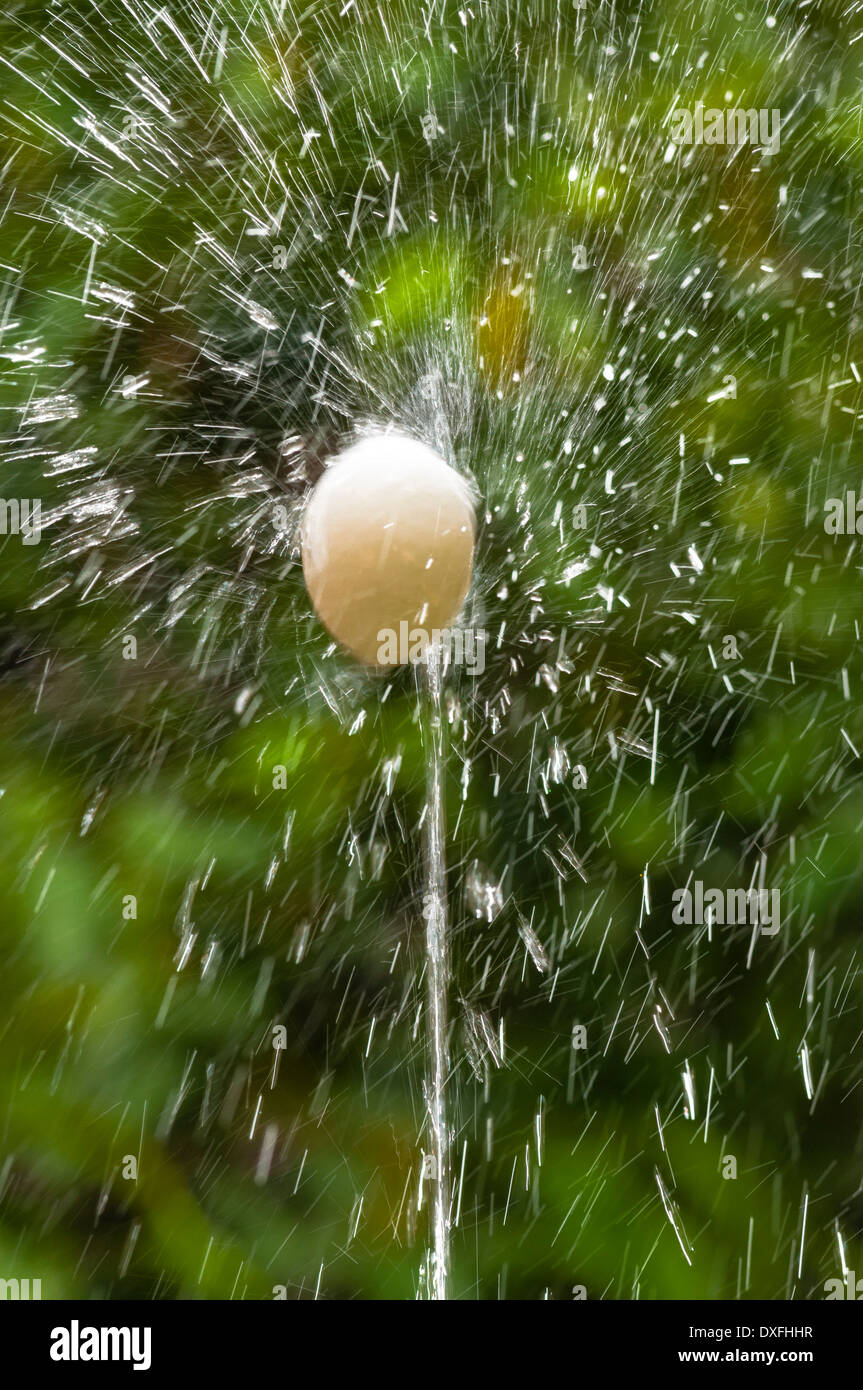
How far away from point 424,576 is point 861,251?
0.33 meters

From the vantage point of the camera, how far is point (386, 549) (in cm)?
71

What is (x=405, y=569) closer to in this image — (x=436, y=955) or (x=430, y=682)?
(x=430, y=682)

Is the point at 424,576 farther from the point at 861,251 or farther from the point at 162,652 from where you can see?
the point at 861,251

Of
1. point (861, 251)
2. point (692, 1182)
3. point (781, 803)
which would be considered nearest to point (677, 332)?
point (861, 251)

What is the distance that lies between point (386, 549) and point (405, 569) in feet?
0.05

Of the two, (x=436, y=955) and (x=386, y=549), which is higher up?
(x=386, y=549)

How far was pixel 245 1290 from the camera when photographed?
0.73 meters

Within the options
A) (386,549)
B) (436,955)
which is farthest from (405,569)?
(436,955)

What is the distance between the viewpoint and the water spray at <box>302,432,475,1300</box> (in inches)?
28.2

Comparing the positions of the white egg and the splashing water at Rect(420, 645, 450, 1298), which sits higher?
the white egg

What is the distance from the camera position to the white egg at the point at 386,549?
716 mm

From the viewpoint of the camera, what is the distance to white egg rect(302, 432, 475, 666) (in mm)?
716

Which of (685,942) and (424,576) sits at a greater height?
(424,576)

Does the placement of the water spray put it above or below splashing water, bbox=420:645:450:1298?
above
